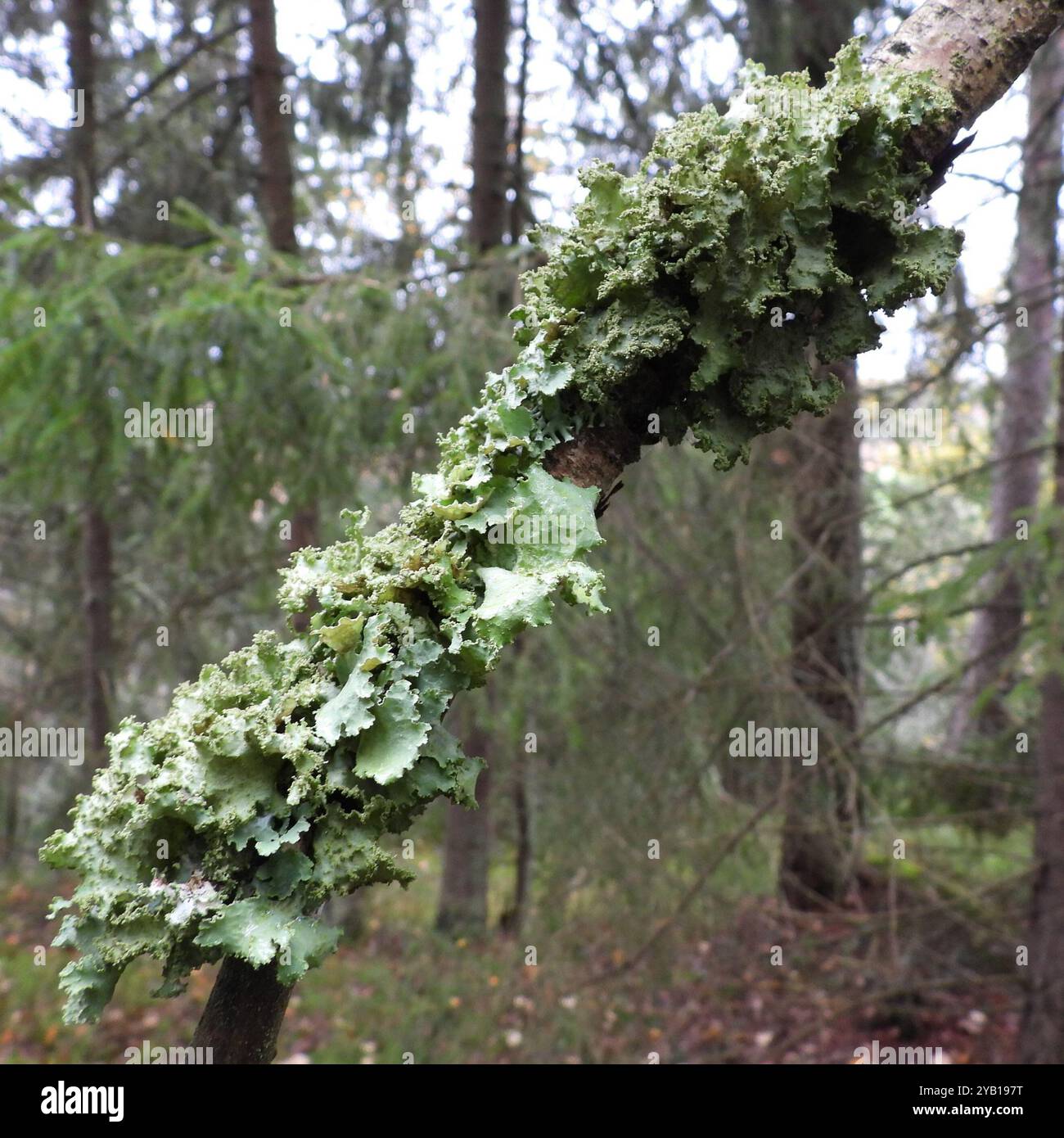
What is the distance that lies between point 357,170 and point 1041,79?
17.4 ft

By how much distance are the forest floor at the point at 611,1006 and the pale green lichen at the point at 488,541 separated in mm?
3674

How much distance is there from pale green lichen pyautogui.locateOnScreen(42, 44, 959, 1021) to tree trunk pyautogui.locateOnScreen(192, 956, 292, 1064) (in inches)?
1.7

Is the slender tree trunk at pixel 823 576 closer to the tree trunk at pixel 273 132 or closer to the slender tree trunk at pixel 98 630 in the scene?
the tree trunk at pixel 273 132

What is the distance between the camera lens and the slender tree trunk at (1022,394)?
416 cm

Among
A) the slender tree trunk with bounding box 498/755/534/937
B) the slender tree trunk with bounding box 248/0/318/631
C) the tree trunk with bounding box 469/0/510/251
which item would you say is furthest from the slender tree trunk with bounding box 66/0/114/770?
the slender tree trunk with bounding box 498/755/534/937

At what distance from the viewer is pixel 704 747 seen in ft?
15.2

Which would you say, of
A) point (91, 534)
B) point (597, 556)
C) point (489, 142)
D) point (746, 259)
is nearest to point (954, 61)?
point (746, 259)

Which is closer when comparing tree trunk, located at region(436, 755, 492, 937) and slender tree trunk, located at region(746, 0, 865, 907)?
slender tree trunk, located at region(746, 0, 865, 907)

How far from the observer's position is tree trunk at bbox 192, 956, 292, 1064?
36.9 inches

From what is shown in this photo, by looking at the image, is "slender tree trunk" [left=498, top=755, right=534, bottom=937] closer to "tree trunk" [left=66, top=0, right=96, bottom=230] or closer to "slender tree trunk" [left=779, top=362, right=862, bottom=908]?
"slender tree trunk" [left=779, top=362, right=862, bottom=908]

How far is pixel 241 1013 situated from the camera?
3.08ft

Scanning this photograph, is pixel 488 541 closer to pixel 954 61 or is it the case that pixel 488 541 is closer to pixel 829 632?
pixel 954 61

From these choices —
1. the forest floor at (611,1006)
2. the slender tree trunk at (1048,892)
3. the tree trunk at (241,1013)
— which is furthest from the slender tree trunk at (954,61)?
the forest floor at (611,1006)

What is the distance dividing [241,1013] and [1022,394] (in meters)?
8.84
